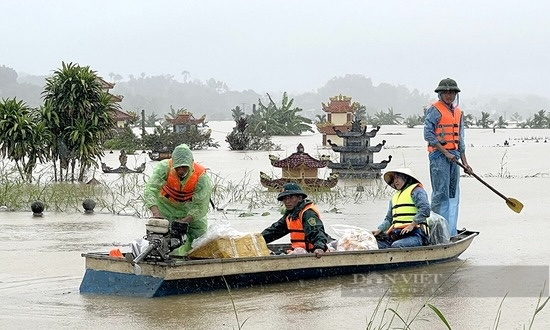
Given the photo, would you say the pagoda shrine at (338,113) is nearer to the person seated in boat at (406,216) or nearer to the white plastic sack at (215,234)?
the person seated in boat at (406,216)

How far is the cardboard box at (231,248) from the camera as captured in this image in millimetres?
8250

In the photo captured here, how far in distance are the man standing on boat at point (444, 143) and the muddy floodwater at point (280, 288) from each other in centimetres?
60

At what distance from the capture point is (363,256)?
8680mm

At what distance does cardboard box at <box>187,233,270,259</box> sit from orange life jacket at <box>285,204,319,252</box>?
0.47 metres

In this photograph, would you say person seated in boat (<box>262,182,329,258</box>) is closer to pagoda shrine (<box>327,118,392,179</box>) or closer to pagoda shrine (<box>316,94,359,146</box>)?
pagoda shrine (<box>327,118,392,179</box>)

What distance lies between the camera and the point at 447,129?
10414mm

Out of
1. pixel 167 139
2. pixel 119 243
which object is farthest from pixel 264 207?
pixel 167 139

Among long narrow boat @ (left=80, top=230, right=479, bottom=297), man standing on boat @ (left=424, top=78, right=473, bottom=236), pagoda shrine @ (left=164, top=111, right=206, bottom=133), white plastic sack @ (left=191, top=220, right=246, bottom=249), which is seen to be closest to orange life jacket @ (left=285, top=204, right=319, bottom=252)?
long narrow boat @ (left=80, top=230, right=479, bottom=297)

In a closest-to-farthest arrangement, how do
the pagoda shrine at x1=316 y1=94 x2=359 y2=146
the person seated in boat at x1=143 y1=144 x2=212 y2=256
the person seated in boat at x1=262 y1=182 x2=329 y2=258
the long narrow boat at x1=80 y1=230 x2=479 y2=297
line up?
the long narrow boat at x1=80 y1=230 x2=479 y2=297 → the person seated in boat at x1=143 y1=144 x2=212 y2=256 → the person seated in boat at x1=262 y1=182 x2=329 y2=258 → the pagoda shrine at x1=316 y1=94 x2=359 y2=146

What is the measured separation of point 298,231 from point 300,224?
87 mm

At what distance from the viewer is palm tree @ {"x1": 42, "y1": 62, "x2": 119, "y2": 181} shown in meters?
18.6

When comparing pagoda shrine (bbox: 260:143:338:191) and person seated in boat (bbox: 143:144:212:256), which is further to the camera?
pagoda shrine (bbox: 260:143:338:191)

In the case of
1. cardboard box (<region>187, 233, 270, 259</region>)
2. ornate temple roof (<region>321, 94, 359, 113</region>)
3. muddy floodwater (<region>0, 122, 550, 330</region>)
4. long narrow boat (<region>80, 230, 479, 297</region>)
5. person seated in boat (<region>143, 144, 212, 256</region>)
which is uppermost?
ornate temple roof (<region>321, 94, 359, 113</region>)

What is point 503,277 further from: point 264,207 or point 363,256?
point 264,207
